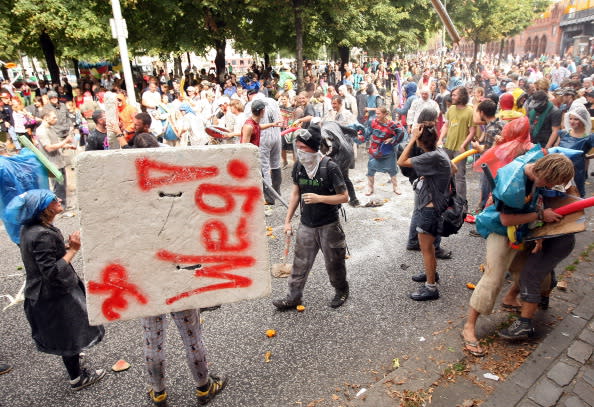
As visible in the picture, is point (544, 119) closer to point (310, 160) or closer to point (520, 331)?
point (520, 331)

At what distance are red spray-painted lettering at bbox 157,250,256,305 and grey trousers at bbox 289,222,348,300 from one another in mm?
1939

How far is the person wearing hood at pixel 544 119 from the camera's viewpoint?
6.76m

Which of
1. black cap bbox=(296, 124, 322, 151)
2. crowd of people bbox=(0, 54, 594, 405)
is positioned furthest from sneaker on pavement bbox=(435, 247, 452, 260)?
black cap bbox=(296, 124, 322, 151)

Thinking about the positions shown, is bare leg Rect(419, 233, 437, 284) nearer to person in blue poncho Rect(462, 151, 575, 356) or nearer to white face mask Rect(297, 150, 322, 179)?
person in blue poncho Rect(462, 151, 575, 356)

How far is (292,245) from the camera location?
6012 mm

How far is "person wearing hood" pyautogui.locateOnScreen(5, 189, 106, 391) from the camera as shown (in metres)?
2.95

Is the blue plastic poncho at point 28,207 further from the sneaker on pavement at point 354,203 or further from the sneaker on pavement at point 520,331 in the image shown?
the sneaker on pavement at point 354,203

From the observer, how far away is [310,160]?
3979 mm

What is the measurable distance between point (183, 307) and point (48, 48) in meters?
22.3

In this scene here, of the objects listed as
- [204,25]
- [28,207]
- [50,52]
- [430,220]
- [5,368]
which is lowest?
[5,368]

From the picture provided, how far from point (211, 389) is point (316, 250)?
162 centimetres

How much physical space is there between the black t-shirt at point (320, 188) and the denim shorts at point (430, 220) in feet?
3.03

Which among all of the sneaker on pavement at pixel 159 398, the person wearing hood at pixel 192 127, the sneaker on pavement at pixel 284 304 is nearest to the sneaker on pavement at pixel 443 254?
the sneaker on pavement at pixel 284 304

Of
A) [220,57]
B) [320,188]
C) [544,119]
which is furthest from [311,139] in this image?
[220,57]
